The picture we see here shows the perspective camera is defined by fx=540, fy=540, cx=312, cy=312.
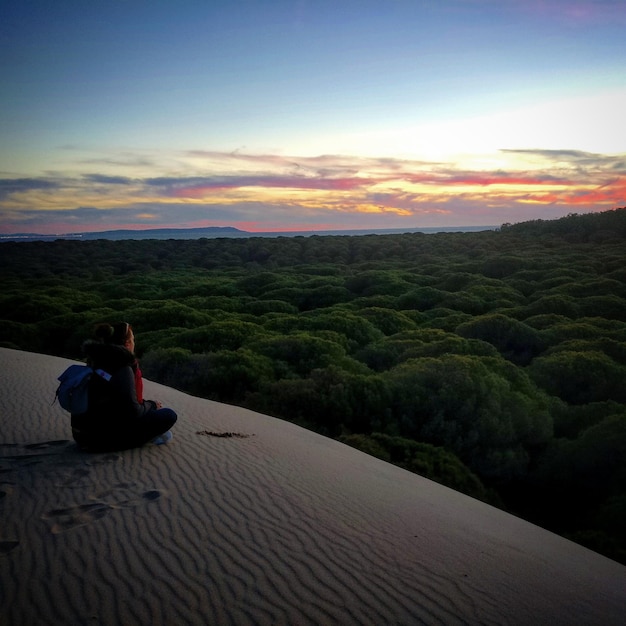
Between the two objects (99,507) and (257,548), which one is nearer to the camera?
(257,548)

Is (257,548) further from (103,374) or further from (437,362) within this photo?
(437,362)

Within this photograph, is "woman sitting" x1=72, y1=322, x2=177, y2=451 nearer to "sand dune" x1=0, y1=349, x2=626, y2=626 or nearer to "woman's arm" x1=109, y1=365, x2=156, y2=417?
"woman's arm" x1=109, y1=365, x2=156, y2=417

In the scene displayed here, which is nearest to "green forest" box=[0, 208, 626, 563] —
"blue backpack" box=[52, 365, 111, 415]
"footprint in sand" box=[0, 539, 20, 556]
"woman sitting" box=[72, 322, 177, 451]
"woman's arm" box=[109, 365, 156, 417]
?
"woman sitting" box=[72, 322, 177, 451]

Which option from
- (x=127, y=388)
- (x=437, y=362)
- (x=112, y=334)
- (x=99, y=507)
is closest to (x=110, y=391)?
(x=127, y=388)

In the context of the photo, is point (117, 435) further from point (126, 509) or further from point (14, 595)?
point (14, 595)

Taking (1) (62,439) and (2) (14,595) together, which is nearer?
(2) (14,595)

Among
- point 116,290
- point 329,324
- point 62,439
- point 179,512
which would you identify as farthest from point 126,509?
point 116,290

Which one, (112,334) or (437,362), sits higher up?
(112,334)
